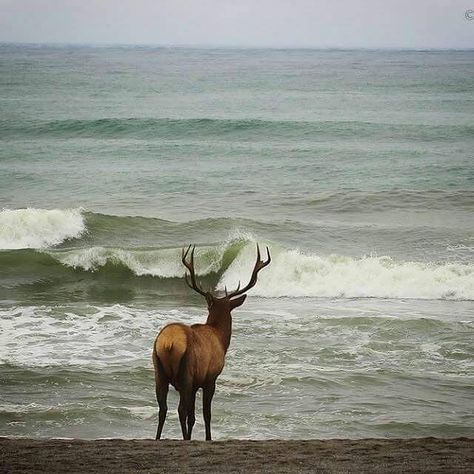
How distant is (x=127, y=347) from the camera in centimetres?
1363

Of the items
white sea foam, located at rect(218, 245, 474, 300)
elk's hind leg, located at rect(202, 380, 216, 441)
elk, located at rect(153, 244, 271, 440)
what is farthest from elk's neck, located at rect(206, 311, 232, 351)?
white sea foam, located at rect(218, 245, 474, 300)

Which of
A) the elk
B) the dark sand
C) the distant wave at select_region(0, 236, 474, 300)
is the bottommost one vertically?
the distant wave at select_region(0, 236, 474, 300)

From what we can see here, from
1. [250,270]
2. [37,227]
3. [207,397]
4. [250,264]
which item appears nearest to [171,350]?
[207,397]

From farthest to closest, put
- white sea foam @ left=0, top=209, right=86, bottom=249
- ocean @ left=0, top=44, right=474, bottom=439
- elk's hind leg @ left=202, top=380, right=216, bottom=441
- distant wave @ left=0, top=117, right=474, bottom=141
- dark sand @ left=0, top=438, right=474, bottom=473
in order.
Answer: distant wave @ left=0, top=117, right=474, bottom=141 < white sea foam @ left=0, top=209, right=86, bottom=249 < ocean @ left=0, top=44, right=474, bottom=439 < elk's hind leg @ left=202, top=380, right=216, bottom=441 < dark sand @ left=0, top=438, right=474, bottom=473

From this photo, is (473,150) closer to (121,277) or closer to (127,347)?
(121,277)

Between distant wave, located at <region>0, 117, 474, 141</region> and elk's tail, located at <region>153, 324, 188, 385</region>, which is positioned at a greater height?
elk's tail, located at <region>153, 324, 188, 385</region>

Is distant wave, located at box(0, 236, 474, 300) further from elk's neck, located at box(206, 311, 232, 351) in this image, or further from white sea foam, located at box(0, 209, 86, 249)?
elk's neck, located at box(206, 311, 232, 351)

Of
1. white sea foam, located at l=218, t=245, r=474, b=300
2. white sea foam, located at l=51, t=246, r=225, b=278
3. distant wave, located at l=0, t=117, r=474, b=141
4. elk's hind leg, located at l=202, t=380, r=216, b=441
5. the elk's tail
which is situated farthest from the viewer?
distant wave, located at l=0, t=117, r=474, b=141

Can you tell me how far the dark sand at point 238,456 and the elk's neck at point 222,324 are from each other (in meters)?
0.93

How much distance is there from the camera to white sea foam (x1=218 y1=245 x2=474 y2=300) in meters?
18.2

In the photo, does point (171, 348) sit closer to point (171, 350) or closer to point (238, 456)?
point (171, 350)

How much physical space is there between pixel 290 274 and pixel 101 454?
12.2 m

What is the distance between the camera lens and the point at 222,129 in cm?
4534

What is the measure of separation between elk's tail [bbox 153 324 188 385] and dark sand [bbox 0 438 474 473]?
57cm
